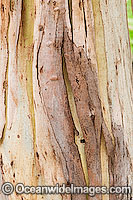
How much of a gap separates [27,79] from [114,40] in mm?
212

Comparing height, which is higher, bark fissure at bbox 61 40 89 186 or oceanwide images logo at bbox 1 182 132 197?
bark fissure at bbox 61 40 89 186

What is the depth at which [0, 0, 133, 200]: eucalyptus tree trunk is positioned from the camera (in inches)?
23.4


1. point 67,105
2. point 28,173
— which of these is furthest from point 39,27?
point 28,173

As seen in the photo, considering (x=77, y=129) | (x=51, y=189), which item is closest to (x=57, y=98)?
(x=77, y=129)

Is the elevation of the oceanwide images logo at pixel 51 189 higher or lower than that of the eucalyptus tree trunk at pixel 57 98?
lower

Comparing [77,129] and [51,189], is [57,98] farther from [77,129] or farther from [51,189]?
[51,189]

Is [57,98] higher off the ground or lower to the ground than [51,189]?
higher

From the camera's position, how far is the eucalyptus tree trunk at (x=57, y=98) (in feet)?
1.95

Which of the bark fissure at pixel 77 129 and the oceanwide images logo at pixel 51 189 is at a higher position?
the bark fissure at pixel 77 129

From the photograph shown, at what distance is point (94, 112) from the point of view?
0.60m

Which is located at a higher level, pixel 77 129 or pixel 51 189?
pixel 77 129

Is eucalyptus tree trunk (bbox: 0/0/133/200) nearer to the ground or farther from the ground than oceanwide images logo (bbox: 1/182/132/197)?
farther from the ground

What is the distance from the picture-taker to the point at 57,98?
1.95ft

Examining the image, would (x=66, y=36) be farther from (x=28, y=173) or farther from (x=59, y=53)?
(x=28, y=173)
